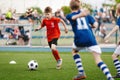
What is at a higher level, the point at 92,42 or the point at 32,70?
the point at 92,42

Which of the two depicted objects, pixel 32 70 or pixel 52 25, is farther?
pixel 52 25

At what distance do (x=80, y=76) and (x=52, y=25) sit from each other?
4.44 metres

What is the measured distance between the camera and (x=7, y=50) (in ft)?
85.8

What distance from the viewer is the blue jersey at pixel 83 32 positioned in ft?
32.5

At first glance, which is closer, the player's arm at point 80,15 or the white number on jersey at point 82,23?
the player's arm at point 80,15

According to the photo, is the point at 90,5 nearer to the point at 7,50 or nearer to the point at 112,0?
the point at 112,0

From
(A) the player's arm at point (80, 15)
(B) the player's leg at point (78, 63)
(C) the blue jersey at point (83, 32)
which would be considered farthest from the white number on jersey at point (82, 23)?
(B) the player's leg at point (78, 63)

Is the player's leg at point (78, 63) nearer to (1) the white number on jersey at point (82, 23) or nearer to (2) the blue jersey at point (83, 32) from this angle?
(2) the blue jersey at point (83, 32)

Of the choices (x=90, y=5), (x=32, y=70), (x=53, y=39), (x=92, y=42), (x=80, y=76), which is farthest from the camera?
(x=90, y=5)

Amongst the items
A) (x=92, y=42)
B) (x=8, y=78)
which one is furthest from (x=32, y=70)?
(x=92, y=42)

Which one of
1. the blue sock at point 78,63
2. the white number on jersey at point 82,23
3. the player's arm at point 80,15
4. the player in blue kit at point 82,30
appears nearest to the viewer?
the player's arm at point 80,15

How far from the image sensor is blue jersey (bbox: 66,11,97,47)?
32.5ft

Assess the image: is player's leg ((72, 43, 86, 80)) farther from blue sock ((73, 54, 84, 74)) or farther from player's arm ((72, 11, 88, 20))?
player's arm ((72, 11, 88, 20))

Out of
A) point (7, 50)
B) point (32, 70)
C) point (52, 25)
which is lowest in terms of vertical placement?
point (7, 50)
